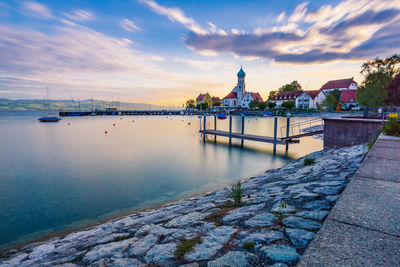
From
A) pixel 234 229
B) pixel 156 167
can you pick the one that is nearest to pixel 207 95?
pixel 156 167

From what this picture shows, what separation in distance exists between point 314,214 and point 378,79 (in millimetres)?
29168

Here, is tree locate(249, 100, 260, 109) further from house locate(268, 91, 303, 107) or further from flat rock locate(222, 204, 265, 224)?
flat rock locate(222, 204, 265, 224)

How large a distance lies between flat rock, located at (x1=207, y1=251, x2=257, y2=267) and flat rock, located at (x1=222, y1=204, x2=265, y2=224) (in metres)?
1.32

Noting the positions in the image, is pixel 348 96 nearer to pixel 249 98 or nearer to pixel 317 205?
pixel 249 98

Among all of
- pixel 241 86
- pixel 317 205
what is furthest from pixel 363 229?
pixel 241 86

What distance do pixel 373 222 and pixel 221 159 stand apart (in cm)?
1569

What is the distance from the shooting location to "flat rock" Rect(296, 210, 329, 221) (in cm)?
337

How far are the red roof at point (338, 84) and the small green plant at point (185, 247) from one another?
358ft

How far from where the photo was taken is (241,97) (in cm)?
12019

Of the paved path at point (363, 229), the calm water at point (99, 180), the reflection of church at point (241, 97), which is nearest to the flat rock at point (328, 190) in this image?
the paved path at point (363, 229)

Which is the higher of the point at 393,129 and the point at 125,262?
the point at 393,129

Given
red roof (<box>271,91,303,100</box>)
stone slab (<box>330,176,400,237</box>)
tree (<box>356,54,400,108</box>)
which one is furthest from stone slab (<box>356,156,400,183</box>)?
red roof (<box>271,91,303,100</box>)

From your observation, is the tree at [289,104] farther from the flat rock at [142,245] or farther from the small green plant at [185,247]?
the small green plant at [185,247]

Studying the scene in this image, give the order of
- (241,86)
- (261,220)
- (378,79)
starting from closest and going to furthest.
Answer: (261,220)
(378,79)
(241,86)
